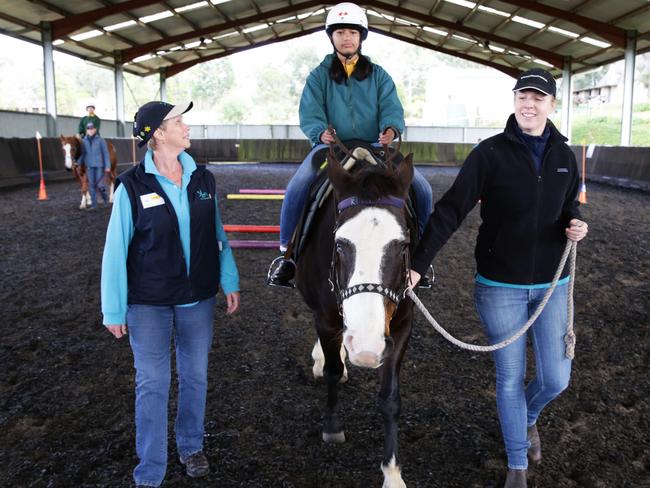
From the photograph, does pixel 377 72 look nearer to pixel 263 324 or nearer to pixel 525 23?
pixel 263 324

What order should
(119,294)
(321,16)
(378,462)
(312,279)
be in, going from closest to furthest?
(119,294)
(378,462)
(312,279)
(321,16)

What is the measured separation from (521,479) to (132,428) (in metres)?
2.38

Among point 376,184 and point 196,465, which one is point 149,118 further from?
point 196,465

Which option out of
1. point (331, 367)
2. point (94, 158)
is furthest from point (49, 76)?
point (331, 367)

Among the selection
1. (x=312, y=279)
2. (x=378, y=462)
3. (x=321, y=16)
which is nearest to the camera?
(x=378, y=462)

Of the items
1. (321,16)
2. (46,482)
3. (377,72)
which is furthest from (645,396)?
(321,16)

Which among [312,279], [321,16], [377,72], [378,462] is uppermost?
[321,16]

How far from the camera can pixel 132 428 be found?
351 cm

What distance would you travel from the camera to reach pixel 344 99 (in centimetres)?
396

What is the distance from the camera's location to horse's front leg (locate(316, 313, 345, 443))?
3.26 metres

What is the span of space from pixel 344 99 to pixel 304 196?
0.77m

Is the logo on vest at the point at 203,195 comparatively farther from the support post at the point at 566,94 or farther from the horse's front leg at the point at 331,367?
the support post at the point at 566,94

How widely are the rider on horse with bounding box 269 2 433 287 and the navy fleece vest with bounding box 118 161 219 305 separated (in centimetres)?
114

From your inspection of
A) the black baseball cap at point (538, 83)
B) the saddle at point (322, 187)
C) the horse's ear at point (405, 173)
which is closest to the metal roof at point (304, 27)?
the saddle at point (322, 187)
